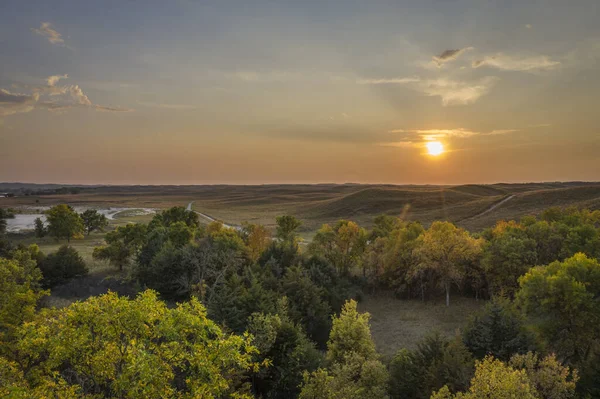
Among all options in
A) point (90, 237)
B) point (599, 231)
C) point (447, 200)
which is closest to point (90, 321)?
point (599, 231)

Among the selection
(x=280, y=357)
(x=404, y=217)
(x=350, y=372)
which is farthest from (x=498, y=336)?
(x=404, y=217)

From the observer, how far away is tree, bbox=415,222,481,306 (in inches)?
1908

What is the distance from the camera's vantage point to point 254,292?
34.5 meters

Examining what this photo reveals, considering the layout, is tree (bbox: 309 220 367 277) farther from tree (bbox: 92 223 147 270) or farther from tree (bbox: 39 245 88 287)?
tree (bbox: 39 245 88 287)

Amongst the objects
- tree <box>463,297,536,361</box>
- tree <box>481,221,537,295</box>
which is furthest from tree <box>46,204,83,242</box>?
tree <box>463,297,536,361</box>

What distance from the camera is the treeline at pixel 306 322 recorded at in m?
13.0

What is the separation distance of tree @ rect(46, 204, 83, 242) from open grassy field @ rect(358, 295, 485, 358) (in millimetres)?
73123

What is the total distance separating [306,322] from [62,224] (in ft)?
241

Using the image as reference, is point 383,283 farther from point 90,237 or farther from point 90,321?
point 90,237

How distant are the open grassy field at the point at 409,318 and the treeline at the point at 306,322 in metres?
2.74

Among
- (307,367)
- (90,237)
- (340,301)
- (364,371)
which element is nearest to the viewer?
(364,371)

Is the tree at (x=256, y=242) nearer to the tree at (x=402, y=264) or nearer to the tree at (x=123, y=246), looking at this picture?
the tree at (x=123, y=246)

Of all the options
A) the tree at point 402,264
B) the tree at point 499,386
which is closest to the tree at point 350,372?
the tree at point 499,386

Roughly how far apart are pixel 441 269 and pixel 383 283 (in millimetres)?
11098
